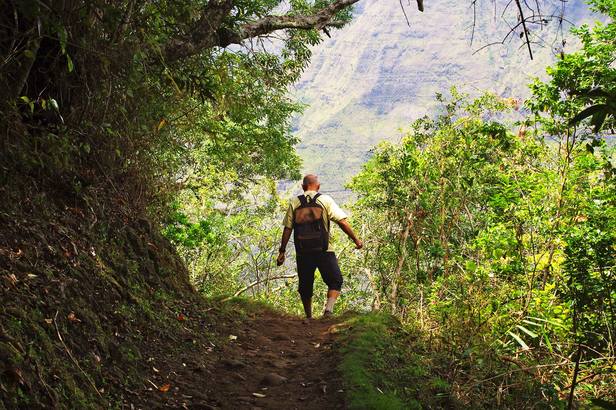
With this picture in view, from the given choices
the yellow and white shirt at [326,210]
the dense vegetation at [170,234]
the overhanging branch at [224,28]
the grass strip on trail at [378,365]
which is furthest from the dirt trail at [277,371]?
the overhanging branch at [224,28]

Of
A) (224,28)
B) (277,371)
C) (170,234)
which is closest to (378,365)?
(277,371)

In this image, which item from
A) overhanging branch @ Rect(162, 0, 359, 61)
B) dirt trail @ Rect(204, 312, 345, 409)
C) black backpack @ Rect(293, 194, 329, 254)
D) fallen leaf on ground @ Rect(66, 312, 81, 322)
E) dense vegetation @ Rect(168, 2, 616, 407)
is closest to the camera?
fallen leaf on ground @ Rect(66, 312, 81, 322)

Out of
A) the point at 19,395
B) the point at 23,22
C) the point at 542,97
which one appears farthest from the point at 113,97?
the point at 542,97

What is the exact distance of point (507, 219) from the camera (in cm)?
973

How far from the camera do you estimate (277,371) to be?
212 inches

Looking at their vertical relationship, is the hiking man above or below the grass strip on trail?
above

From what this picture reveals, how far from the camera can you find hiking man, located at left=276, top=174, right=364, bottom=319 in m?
7.68

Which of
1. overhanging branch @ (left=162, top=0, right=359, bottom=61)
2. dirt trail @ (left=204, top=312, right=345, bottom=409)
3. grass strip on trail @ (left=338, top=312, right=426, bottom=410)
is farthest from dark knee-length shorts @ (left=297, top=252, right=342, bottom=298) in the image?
overhanging branch @ (left=162, top=0, right=359, bottom=61)

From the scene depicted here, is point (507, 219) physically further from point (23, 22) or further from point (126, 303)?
point (23, 22)

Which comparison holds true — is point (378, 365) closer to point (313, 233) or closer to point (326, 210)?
point (313, 233)

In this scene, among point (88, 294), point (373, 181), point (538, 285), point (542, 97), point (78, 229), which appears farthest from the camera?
point (373, 181)

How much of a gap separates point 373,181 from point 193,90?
7223mm

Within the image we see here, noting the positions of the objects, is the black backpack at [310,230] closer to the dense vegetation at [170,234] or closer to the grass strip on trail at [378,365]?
Result: the grass strip on trail at [378,365]

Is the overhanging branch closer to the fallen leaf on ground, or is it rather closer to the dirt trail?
the dirt trail
